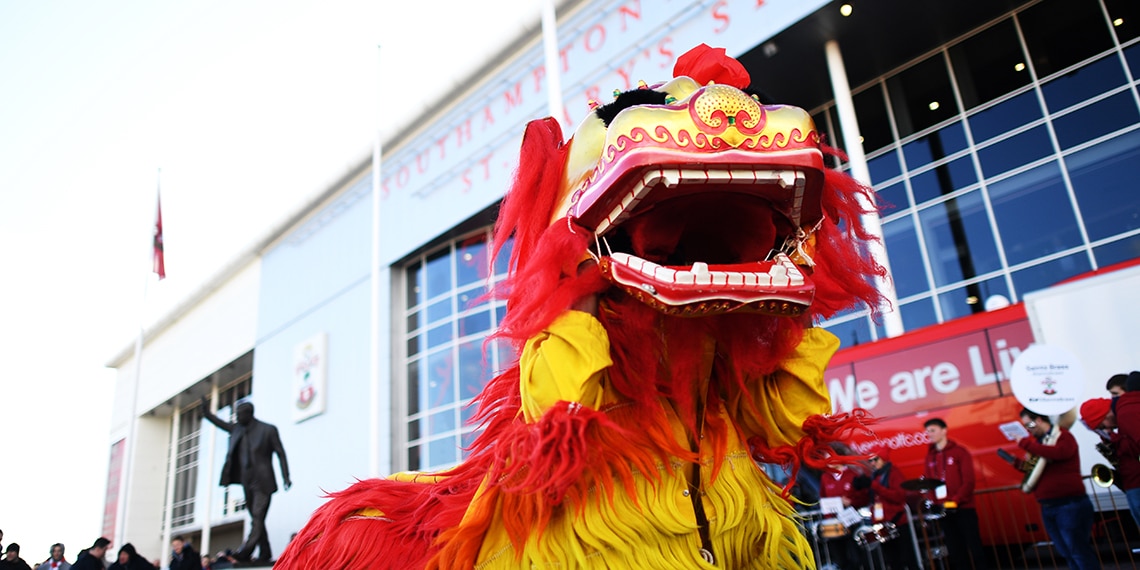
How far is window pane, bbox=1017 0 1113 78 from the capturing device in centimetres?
955

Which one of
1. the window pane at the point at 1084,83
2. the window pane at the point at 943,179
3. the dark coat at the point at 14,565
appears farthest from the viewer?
the window pane at the point at 943,179

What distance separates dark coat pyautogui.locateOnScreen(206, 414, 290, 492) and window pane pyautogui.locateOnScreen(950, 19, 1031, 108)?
382 inches

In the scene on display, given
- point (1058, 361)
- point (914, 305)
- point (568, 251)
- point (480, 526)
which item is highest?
point (914, 305)

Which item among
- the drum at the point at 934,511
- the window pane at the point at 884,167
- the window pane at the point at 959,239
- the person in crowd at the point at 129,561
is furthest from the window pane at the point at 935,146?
the person in crowd at the point at 129,561

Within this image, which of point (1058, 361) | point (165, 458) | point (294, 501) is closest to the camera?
point (1058, 361)

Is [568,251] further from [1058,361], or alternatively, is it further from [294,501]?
[294,501]

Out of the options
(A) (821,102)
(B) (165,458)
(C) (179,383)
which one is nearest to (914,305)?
(A) (821,102)

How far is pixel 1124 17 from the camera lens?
9359 millimetres

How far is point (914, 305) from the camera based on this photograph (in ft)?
33.9

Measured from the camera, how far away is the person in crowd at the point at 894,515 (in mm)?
6242

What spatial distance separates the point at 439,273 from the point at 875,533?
1103cm

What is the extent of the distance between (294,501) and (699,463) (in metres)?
17.6

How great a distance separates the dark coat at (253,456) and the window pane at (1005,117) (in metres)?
9.59

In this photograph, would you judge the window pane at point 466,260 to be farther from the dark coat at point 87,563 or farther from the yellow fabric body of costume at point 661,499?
the yellow fabric body of costume at point 661,499
